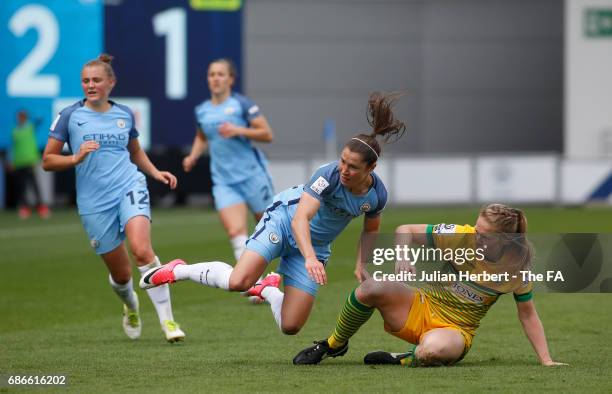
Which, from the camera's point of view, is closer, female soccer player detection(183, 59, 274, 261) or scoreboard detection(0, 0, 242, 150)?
female soccer player detection(183, 59, 274, 261)

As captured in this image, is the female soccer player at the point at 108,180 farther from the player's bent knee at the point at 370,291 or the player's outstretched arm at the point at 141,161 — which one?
the player's bent knee at the point at 370,291

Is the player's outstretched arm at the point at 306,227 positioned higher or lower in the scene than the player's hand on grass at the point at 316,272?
higher

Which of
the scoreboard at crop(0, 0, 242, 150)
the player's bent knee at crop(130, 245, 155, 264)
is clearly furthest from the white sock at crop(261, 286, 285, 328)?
the scoreboard at crop(0, 0, 242, 150)

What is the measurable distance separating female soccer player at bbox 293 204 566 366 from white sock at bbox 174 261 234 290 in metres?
0.75

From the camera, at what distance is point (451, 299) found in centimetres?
793

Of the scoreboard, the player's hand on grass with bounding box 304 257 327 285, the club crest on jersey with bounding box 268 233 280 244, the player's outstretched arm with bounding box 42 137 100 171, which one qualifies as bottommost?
the player's hand on grass with bounding box 304 257 327 285

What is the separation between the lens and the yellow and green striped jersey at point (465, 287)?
7695 millimetres

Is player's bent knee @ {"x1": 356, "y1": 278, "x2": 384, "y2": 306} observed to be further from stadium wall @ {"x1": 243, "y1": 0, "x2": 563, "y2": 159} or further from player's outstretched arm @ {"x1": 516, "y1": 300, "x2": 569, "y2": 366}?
stadium wall @ {"x1": 243, "y1": 0, "x2": 563, "y2": 159}

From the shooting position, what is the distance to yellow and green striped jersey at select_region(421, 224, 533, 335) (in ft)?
25.2

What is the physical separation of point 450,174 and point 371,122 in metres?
20.5

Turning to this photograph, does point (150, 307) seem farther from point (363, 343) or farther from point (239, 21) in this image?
point (239, 21)

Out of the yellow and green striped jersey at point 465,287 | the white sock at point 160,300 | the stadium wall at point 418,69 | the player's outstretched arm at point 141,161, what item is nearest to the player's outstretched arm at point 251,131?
the player's outstretched arm at point 141,161

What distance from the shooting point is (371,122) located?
26.7 ft

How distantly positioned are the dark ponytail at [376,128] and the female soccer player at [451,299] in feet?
1.68
